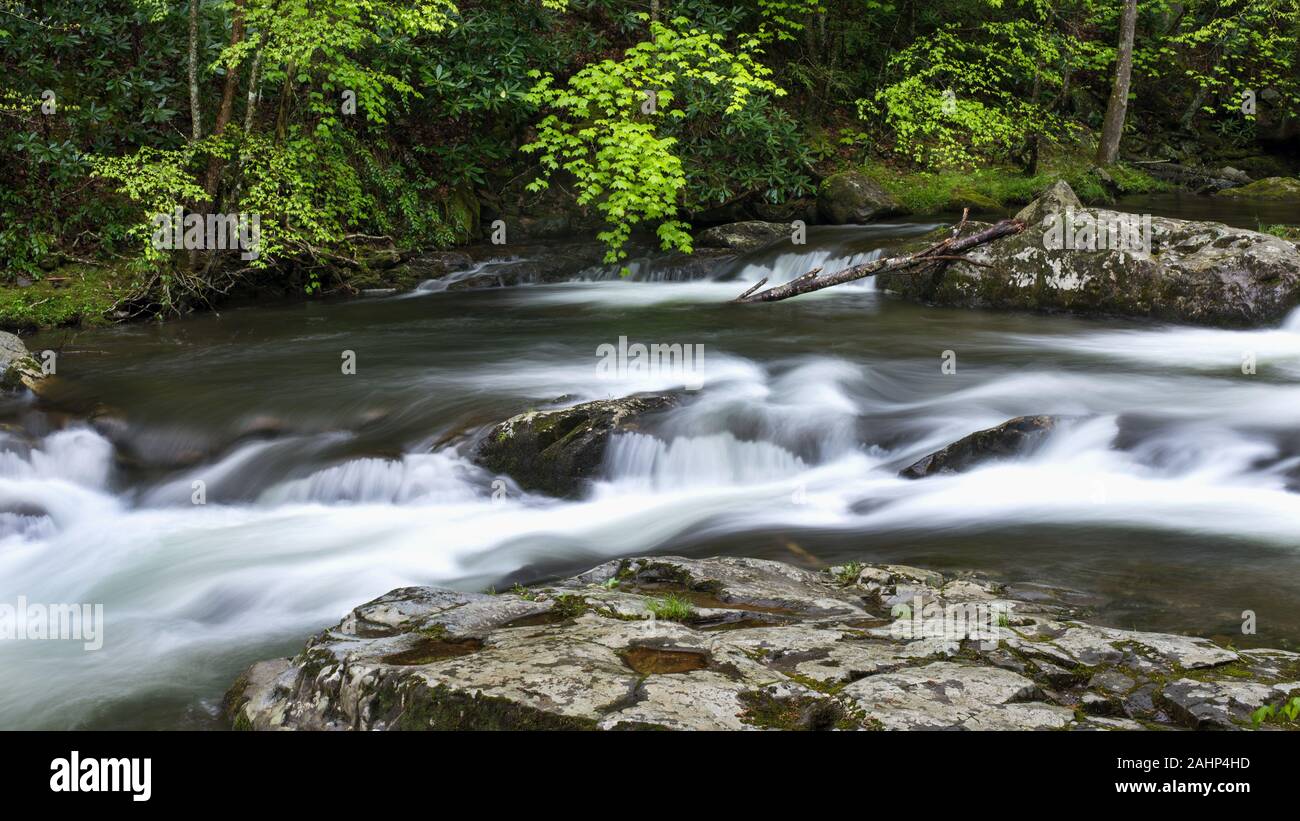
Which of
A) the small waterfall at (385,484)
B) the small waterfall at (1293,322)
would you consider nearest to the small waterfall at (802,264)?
the small waterfall at (1293,322)

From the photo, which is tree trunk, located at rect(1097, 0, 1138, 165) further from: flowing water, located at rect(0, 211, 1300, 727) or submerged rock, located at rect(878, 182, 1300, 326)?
flowing water, located at rect(0, 211, 1300, 727)

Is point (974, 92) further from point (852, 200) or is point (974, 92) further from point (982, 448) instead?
point (982, 448)

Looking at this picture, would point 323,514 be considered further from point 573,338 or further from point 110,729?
point 573,338

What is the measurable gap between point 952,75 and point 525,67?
9.64 metres

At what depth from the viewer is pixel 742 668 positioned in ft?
11.9

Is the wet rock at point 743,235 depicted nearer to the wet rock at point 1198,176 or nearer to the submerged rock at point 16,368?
the submerged rock at point 16,368

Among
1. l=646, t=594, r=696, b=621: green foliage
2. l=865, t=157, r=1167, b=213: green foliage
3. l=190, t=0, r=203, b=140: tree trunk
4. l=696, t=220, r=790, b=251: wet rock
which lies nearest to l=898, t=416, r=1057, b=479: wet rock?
l=646, t=594, r=696, b=621: green foliage

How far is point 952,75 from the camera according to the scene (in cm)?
2138

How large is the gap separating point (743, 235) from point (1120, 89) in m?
8.63

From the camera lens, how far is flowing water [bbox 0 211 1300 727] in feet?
18.4

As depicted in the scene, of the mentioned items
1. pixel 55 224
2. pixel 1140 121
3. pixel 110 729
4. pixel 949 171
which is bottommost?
pixel 110 729

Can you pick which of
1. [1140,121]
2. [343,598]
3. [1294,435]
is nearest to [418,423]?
[343,598]

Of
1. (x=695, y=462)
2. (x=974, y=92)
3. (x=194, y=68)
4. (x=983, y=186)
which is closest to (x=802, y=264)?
(x=983, y=186)

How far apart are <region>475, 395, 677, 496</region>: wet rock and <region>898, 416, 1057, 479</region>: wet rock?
2.18 meters
